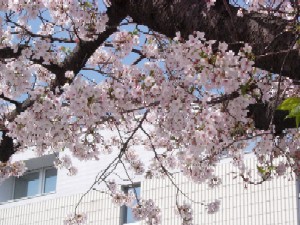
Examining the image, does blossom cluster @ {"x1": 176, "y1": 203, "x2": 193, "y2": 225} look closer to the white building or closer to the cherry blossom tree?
the cherry blossom tree

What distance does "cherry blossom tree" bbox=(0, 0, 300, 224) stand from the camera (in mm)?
4648

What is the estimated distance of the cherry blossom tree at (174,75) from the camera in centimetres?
465

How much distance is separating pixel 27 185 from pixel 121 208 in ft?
13.4

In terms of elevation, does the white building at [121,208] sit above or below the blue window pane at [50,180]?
below

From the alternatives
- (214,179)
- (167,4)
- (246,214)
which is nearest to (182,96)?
(167,4)

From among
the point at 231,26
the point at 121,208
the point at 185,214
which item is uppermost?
the point at 121,208

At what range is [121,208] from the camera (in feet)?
55.0

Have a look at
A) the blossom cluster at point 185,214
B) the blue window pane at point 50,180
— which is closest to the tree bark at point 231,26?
the blossom cluster at point 185,214

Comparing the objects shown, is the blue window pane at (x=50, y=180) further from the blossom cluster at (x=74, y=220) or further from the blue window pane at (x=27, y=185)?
the blossom cluster at (x=74, y=220)

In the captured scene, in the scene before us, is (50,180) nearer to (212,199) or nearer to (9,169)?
(212,199)

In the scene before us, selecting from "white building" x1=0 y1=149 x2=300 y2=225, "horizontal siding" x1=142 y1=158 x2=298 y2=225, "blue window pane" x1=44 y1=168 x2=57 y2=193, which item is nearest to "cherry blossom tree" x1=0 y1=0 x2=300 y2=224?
"white building" x1=0 y1=149 x2=300 y2=225

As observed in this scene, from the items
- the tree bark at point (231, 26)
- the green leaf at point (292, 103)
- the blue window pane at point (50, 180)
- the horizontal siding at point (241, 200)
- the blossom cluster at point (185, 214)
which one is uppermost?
the blue window pane at point (50, 180)

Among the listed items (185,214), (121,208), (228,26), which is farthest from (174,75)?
(121,208)

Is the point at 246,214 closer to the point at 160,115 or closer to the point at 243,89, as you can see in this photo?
the point at 160,115
